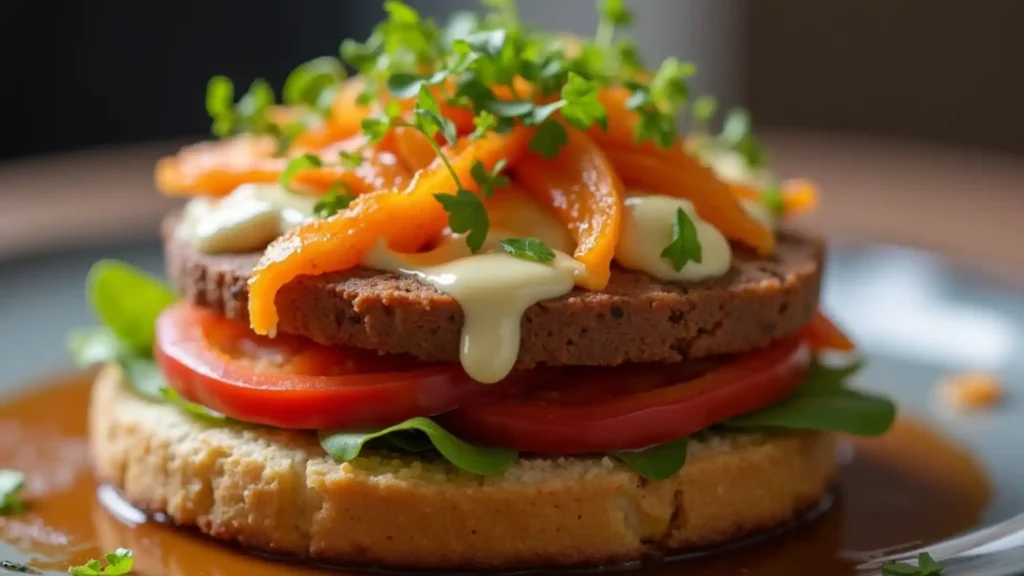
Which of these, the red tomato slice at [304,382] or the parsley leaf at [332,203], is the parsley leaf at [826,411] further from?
the parsley leaf at [332,203]

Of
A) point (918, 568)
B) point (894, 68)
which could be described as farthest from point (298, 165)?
point (894, 68)

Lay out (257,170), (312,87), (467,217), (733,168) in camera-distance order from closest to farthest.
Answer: (467,217), (257,170), (312,87), (733,168)

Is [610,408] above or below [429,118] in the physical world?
below

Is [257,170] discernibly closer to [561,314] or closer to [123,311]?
[123,311]

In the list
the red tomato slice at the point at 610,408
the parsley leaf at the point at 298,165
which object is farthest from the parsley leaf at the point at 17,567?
the parsley leaf at the point at 298,165

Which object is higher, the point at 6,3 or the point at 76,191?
the point at 6,3

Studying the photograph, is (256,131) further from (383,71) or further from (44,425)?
(44,425)

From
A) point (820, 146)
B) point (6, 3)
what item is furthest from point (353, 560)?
point (6, 3)

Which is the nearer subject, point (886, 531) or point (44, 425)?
point (886, 531)
